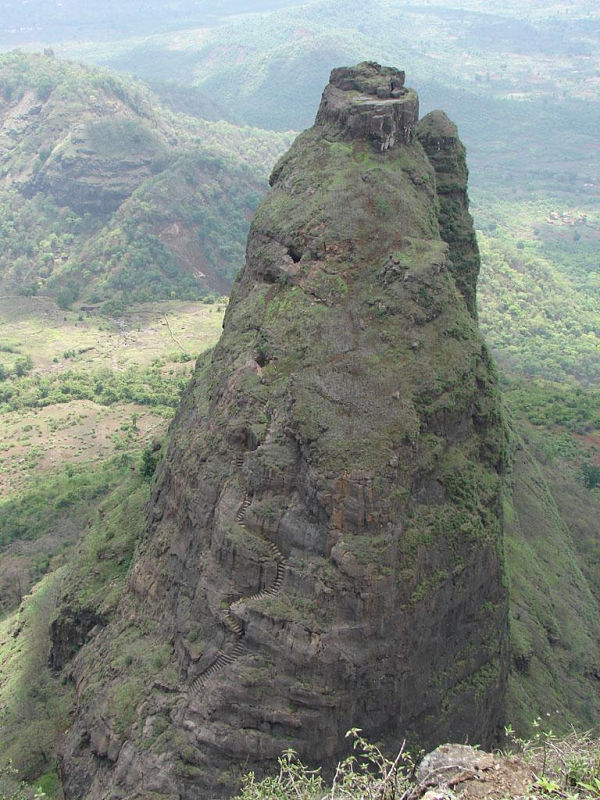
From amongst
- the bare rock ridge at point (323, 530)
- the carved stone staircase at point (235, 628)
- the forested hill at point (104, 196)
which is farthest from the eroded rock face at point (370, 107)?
the forested hill at point (104, 196)

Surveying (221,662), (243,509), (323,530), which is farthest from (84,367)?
(323,530)

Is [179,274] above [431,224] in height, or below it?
below

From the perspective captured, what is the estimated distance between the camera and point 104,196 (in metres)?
134

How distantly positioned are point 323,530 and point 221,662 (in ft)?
14.0

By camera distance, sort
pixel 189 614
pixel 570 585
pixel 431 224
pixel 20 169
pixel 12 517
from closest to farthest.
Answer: pixel 189 614 < pixel 431 224 < pixel 570 585 < pixel 12 517 < pixel 20 169

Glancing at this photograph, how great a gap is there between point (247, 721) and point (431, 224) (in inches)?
647

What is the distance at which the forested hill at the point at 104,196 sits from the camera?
390 feet

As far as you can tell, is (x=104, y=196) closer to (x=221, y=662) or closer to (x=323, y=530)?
(x=323, y=530)

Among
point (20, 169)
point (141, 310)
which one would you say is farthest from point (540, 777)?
point (20, 169)

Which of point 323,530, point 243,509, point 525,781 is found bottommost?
point 243,509

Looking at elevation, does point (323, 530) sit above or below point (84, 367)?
above

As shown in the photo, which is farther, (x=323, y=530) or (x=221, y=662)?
(x=221, y=662)

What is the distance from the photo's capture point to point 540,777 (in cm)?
1519

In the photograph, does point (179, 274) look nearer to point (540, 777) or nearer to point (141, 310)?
point (141, 310)
